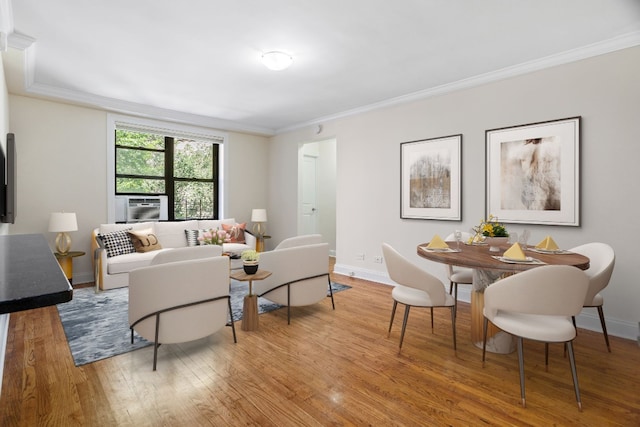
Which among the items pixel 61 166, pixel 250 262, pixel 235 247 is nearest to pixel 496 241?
pixel 250 262

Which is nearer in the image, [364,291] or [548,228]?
[548,228]

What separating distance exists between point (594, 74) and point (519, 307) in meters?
2.56

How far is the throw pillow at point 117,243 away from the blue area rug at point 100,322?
0.52 meters

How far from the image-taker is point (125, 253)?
181 inches

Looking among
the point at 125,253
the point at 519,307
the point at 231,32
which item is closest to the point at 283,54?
the point at 231,32

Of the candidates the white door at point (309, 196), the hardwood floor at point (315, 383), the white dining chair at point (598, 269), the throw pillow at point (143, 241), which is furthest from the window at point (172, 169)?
the white dining chair at point (598, 269)

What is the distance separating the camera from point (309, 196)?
7.04 meters

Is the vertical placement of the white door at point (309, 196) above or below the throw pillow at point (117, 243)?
above

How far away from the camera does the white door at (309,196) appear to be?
682 centimetres

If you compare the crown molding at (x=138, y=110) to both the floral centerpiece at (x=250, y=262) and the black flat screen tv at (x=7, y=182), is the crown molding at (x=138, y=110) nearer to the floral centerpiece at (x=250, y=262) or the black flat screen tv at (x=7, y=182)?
the black flat screen tv at (x=7, y=182)

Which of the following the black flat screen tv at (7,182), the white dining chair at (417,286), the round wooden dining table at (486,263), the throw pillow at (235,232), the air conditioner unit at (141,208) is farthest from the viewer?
the throw pillow at (235,232)

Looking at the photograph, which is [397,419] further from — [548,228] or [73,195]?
[73,195]

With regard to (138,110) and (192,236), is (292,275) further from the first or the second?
(138,110)

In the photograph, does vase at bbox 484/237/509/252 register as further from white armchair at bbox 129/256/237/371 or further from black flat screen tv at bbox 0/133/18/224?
black flat screen tv at bbox 0/133/18/224
